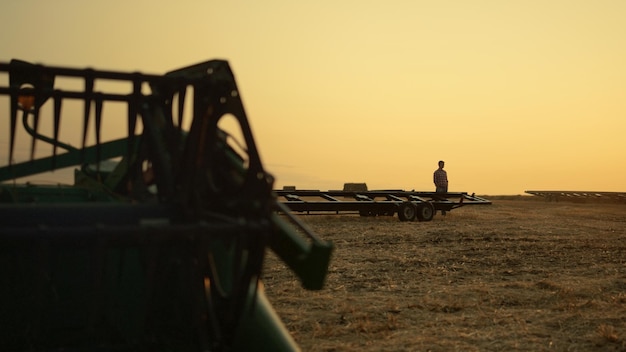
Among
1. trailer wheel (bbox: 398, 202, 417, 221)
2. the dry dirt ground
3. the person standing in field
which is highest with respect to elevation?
the person standing in field

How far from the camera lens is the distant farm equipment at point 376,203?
58.8 feet

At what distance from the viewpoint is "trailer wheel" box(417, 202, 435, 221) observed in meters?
19.5

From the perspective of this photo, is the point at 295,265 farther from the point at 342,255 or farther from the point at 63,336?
the point at 342,255

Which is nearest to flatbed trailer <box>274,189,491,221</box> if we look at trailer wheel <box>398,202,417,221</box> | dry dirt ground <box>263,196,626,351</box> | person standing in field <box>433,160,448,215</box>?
trailer wheel <box>398,202,417,221</box>

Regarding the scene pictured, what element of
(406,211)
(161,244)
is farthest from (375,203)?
(161,244)

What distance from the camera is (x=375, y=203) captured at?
19.1 metres

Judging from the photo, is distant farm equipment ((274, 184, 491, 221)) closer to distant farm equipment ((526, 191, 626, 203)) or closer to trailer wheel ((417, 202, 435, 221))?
trailer wheel ((417, 202, 435, 221))

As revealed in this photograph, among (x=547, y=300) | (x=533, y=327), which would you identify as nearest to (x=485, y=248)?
(x=547, y=300)

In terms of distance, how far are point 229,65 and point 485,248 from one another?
407 inches

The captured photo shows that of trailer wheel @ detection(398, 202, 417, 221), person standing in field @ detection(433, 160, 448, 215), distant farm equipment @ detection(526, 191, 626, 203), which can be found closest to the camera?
trailer wheel @ detection(398, 202, 417, 221)

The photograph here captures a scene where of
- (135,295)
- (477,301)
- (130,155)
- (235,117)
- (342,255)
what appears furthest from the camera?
(342,255)

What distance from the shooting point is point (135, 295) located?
328cm

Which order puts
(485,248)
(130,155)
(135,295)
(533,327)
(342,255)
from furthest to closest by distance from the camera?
(485,248) → (342,255) → (533,327) → (130,155) → (135,295)

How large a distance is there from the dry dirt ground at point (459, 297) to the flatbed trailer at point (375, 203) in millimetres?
4647
